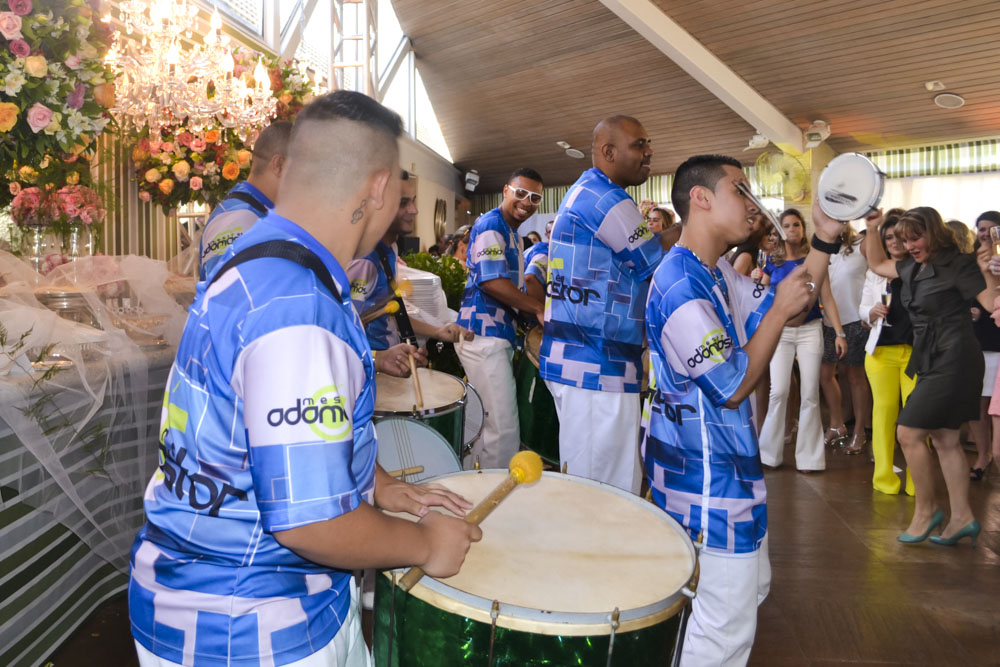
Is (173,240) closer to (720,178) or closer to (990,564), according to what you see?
(720,178)

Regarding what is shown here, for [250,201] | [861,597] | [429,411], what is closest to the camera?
[250,201]

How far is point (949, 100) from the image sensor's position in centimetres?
934

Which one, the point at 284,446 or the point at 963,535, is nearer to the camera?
the point at 284,446

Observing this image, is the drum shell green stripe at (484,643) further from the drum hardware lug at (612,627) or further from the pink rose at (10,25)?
the pink rose at (10,25)

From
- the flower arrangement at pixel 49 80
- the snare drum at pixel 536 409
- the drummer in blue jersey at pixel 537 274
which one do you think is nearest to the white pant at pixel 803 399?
the drummer in blue jersey at pixel 537 274

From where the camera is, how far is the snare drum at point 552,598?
1.20 m

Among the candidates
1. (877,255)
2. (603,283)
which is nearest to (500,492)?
(603,283)

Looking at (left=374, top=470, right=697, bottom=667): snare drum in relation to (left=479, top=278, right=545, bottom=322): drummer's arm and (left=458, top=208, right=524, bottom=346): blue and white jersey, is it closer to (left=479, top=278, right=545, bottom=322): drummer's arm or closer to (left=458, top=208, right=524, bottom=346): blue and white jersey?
(left=479, top=278, right=545, bottom=322): drummer's arm

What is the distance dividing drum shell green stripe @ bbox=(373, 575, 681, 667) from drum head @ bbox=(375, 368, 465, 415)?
1.23 meters

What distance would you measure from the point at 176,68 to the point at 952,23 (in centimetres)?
736

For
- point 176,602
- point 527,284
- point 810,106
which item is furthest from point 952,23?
point 176,602

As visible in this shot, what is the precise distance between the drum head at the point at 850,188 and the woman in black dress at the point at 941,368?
7.17 ft

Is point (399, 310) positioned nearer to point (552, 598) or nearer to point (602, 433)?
point (602, 433)

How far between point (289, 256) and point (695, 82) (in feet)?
35.5
